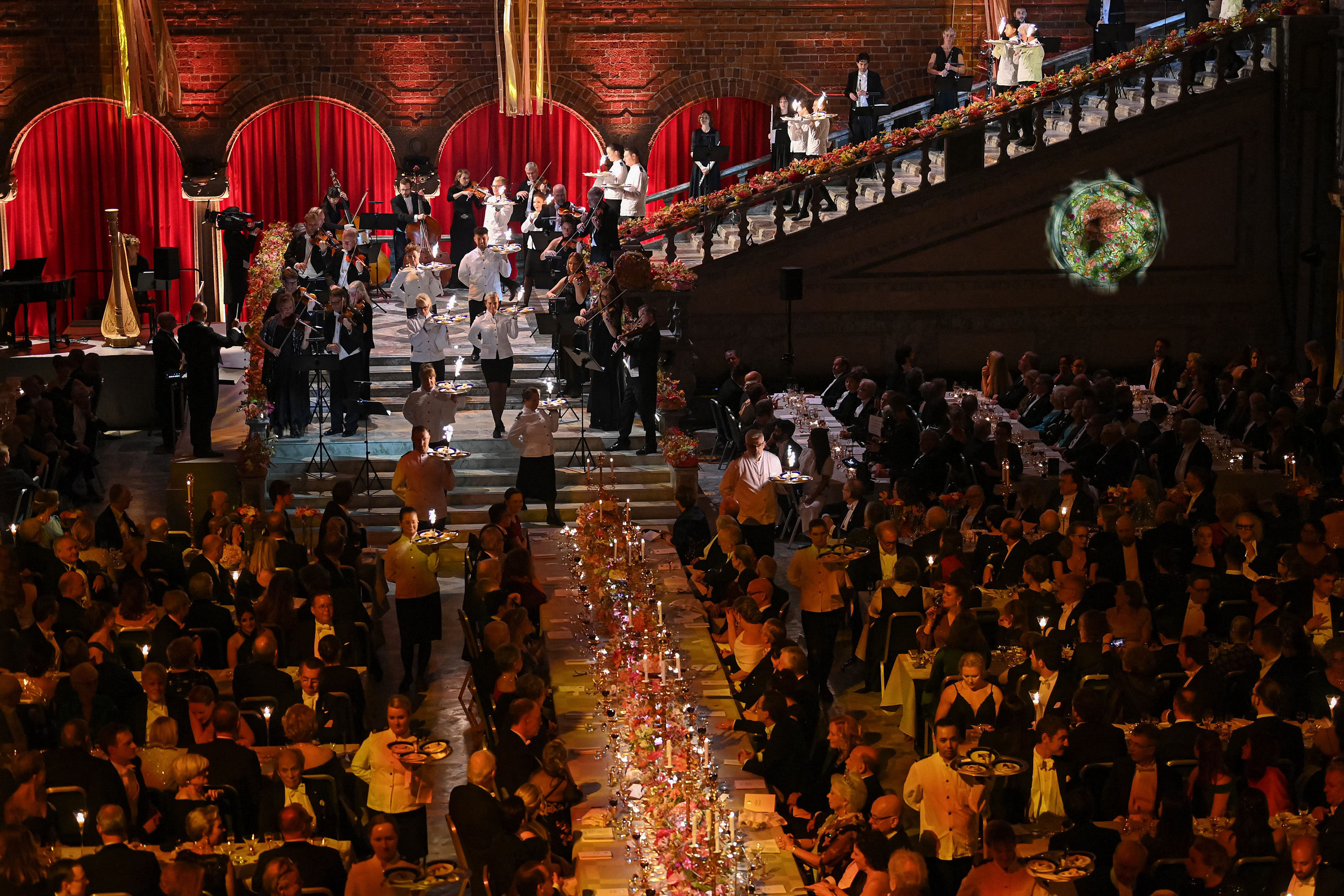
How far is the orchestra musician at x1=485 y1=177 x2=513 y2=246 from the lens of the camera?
22.0 metres

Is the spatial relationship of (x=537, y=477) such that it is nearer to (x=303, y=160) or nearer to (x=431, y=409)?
(x=431, y=409)

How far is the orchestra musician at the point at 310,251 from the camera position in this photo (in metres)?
18.7

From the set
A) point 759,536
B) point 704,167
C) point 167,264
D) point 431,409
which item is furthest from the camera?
point 704,167

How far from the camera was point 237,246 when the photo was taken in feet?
73.2

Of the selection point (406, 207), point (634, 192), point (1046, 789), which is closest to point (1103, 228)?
point (634, 192)

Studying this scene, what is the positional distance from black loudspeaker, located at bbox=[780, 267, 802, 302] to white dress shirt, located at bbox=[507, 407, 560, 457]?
478 cm

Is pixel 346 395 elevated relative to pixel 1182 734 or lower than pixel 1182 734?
elevated

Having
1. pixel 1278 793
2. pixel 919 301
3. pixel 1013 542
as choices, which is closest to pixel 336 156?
pixel 919 301

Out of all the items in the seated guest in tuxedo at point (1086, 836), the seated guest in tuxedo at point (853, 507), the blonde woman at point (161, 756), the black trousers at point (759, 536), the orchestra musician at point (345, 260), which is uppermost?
the orchestra musician at point (345, 260)

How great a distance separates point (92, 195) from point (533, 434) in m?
13.9

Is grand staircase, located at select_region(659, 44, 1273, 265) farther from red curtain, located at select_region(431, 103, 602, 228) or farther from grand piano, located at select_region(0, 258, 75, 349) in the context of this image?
grand piano, located at select_region(0, 258, 75, 349)

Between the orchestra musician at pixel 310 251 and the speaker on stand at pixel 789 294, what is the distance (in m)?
5.01

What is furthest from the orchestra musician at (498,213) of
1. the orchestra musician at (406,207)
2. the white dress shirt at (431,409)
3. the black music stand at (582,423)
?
the white dress shirt at (431,409)

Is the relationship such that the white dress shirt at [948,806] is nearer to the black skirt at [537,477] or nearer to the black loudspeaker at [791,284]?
the black skirt at [537,477]
